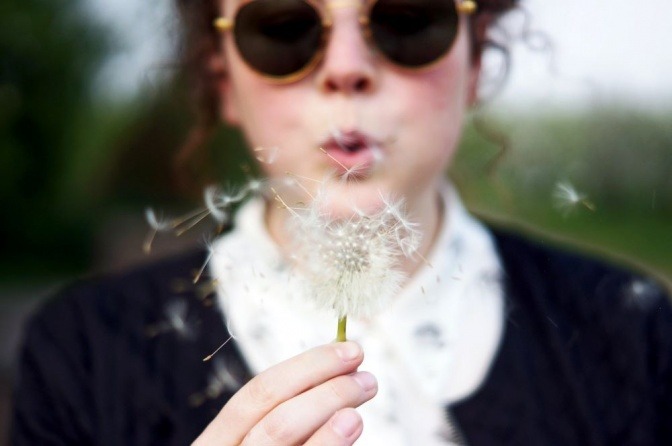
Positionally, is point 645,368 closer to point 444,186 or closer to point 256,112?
point 444,186

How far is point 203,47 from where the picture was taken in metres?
1.57

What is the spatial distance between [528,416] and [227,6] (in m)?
0.90

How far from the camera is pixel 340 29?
1.20 metres

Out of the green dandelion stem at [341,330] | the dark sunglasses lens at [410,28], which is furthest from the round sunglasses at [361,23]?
the green dandelion stem at [341,330]

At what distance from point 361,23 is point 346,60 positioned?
0.07 meters

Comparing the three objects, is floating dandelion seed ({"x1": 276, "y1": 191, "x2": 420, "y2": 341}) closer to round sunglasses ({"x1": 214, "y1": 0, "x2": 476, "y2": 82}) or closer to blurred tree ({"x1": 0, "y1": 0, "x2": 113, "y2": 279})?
round sunglasses ({"x1": 214, "y1": 0, "x2": 476, "y2": 82})

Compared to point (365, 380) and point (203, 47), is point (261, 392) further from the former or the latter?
point (203, 47)

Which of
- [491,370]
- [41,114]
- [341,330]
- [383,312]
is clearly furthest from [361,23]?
[41,114]

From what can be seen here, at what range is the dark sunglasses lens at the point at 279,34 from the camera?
3.92ft

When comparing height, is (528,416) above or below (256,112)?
below

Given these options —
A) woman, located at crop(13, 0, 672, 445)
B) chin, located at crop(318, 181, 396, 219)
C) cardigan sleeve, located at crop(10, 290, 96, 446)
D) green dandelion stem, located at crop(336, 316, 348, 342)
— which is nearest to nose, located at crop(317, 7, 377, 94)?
woman, located at crop(13, 0, 672, 445)

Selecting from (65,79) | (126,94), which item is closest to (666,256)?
→ (126,94)

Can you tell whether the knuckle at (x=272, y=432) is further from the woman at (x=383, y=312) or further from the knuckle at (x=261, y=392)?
the woman at (x=383, y=312)

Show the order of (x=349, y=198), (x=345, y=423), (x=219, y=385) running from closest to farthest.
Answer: (x=345, y=423)
(x=349, y=198)
(x=219, y=385)
